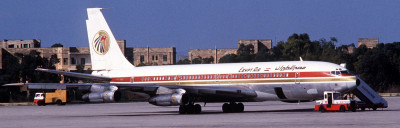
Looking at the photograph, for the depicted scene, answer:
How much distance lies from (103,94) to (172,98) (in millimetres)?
4743

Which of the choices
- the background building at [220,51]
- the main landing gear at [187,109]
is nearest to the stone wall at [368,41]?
the background building at [220,51]

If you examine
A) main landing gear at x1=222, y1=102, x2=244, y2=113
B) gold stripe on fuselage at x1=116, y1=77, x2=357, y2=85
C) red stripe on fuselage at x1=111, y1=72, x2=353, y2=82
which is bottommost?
main landing gear at x1=222, y1=102, x2=244, y2=113

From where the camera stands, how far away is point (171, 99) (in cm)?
4500

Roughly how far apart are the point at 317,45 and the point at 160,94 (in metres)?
105

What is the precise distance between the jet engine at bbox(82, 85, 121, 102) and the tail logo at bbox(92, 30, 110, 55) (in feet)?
29.8

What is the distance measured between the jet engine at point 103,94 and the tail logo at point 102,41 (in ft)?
29.8

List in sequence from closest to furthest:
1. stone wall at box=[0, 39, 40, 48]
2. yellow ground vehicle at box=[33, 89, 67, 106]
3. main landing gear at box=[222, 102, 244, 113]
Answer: main landing gear at box=[222, 102, 244, 113], yellow ground vehicle at box=[33, 89, 67, 106], stone wall at box=[0, 39, 40, 48]

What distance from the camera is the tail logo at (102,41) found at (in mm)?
55625

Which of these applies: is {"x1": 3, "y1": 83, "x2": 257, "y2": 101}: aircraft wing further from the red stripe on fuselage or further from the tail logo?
the tail logo

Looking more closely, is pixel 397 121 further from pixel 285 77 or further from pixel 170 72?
pixel 170 72

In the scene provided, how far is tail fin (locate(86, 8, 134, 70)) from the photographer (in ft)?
180

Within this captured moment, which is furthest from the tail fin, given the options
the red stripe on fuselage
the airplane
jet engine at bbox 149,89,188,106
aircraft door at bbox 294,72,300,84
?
aircraft door at bbox 294,72,300,84

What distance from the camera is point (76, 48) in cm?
16050

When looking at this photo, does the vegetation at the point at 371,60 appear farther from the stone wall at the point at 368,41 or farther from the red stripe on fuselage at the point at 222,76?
the red stripe on fuselage at the point at 222,76
